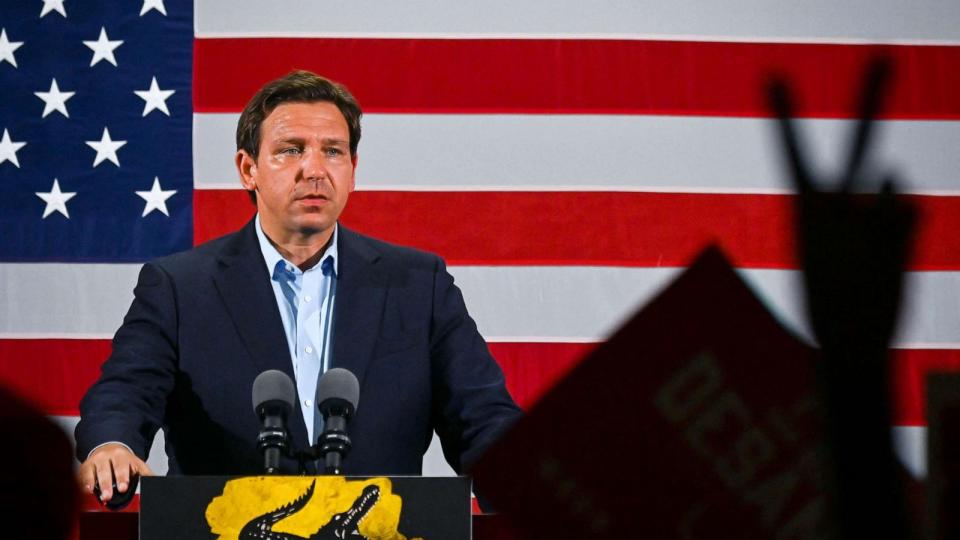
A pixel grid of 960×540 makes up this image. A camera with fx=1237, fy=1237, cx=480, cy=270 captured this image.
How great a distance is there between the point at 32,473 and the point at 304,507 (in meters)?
0.89

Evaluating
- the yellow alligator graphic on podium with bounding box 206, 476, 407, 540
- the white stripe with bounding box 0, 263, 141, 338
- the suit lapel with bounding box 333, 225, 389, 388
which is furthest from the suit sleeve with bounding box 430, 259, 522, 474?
the white stripe with bounding box 0, 263, 141, 338

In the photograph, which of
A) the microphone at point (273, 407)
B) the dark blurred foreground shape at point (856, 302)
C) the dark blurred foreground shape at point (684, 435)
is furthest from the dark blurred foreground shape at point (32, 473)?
the microphone at point (273, 407)

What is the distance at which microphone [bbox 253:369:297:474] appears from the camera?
1486mm

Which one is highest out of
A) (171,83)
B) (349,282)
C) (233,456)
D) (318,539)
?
(171,83)

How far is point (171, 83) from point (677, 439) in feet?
9.44

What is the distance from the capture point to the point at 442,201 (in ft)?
10.5

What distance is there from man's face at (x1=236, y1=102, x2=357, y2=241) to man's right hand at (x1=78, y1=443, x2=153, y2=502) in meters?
0.63

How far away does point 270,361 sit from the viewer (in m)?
2.08

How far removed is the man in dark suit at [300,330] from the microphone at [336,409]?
39 centimetres

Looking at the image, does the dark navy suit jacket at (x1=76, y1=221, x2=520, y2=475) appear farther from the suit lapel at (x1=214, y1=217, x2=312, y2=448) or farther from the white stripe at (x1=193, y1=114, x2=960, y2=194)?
the white stripe at (x1=193, y1=114, x2=960, y2=194)

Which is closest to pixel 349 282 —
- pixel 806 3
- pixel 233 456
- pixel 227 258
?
pixel 227 258

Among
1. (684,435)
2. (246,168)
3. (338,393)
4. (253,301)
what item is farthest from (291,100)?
(684,435)

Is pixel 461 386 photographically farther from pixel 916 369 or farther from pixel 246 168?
pixel 916 369

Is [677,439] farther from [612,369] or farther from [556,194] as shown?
[556,194]
